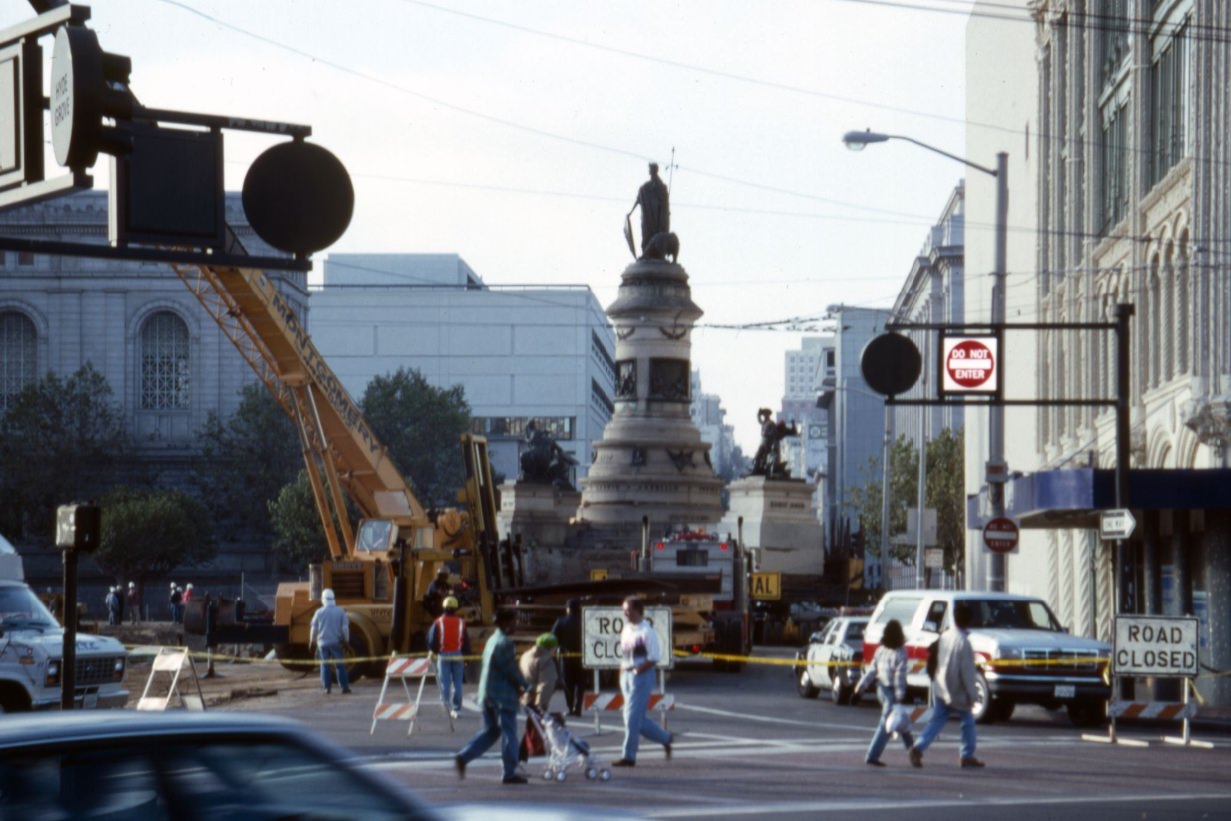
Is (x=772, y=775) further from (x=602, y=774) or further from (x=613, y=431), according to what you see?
(x=613, y=431)

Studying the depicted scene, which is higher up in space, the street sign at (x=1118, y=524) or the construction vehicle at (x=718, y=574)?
the street sign at (x=1118, y=524)

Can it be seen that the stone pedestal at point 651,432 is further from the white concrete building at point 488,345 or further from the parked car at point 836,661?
the white concrete building at point 488,345

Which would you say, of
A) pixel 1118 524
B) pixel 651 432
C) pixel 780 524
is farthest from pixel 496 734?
pixel 780 524

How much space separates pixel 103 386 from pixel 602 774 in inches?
3176

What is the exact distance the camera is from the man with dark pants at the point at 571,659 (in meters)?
28.1

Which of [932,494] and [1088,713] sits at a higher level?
[932,494]

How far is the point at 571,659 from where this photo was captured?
28484 millimetres

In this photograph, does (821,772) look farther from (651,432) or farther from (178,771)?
(651,432)

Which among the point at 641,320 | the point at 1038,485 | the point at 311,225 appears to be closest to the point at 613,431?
the point at 641,320

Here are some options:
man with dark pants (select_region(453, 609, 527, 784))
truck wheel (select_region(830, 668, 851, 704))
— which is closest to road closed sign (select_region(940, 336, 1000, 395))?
truck wheel (select_region(830, 668, 851, 704))

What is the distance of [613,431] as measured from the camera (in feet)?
208

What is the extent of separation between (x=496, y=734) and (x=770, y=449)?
49.1 meters

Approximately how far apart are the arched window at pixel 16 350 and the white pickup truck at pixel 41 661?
8482 centimetres

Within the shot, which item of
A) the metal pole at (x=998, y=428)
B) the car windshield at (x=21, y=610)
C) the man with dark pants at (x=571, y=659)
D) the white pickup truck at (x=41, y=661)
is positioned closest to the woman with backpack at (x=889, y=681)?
the man with dark pants at (x=571, y=659)
